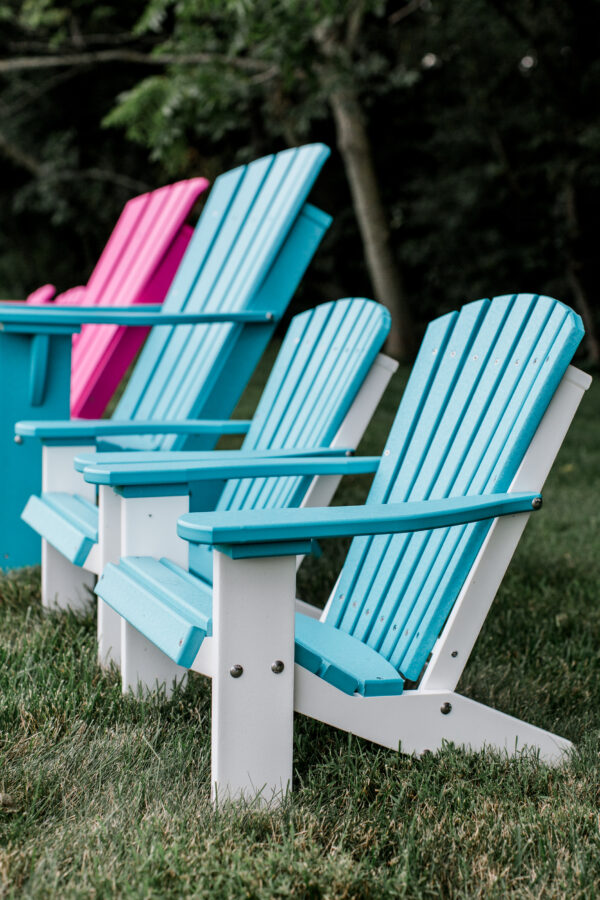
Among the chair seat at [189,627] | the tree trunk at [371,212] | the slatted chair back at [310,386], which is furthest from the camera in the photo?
the tree trunk at [371,212]

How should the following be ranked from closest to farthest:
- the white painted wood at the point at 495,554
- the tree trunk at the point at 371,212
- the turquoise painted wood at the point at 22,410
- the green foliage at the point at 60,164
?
the white painted wood at the point at 495,554 < the turquoise painted wood at the point at 22,410 < the tree trunk at the point at 371,212 < the green foliage at the point at 60,164

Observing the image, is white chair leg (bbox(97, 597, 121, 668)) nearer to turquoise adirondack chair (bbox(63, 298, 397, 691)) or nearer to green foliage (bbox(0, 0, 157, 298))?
turquoise adirondack chair (bbox(63, 298, 397, 691))

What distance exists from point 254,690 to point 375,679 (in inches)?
11.6

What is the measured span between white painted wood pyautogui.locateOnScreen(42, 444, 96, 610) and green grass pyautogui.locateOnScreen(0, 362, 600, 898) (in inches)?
11.0

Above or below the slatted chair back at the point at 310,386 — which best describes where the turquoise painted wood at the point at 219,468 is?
below

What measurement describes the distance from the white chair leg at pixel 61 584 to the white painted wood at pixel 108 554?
474 mm

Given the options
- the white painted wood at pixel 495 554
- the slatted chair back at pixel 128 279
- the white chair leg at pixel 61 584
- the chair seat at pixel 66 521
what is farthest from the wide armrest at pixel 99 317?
the white painted wood at pixel 495 554

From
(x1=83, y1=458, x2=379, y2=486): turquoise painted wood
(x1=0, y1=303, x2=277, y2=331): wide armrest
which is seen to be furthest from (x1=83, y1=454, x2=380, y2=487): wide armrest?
(x1=0, y1=303, x2=277, y2=331): wide armrest

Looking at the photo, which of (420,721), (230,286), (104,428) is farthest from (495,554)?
(230,286)

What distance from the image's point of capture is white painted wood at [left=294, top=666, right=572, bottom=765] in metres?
2.01

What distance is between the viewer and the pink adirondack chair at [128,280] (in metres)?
4.48

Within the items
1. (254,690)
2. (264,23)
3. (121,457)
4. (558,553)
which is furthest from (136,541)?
(264,23)

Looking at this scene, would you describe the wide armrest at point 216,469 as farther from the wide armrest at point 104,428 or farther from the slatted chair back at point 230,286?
the slatted chair back at point 230,286

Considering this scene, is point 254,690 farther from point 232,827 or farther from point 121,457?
point 121,457
